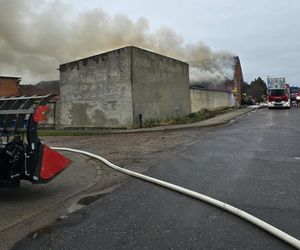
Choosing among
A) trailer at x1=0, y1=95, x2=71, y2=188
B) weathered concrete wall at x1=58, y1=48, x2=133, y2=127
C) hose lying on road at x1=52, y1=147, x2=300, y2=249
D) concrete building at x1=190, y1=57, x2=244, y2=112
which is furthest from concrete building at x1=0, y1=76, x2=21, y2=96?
trailer at x1=0, y1=95, x2=71, y2=188

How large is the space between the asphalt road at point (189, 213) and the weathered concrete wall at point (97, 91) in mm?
13320

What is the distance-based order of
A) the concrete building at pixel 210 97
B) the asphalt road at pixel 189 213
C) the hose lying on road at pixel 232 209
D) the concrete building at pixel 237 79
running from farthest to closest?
the concrete building at pixel 237 79 → the concrete building at pixel 210 97 → the asphalt road at pixel 189 213 → the hose lying on road at pixel 232 209

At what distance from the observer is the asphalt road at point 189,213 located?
4086mm

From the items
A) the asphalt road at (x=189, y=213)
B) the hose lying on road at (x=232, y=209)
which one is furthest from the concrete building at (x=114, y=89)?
the hose lying on road at (x=232, y=209)

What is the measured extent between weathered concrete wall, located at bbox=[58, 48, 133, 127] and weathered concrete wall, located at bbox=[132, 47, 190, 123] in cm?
56

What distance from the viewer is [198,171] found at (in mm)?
7879

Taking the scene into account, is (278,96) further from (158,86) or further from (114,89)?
Answer: (114,89)

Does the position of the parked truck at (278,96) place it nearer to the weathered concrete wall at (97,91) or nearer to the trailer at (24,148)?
the weathered concrete wall at (97,91)

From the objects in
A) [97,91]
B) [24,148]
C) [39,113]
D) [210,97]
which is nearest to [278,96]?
[210,97]

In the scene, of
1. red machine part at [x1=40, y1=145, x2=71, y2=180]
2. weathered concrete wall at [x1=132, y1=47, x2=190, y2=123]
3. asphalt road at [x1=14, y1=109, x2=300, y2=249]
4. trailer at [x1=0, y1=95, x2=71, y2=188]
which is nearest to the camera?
asphalt road at [x1=14, y1=109, x2=300, y2=249]

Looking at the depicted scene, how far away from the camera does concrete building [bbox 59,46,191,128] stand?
70.4 ft

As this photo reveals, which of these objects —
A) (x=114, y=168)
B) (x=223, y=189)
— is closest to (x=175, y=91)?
(x=114, y=168)

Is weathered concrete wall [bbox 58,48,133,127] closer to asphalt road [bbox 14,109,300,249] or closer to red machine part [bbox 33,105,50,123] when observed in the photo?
asphalt road [bbox 14,109,300,249]

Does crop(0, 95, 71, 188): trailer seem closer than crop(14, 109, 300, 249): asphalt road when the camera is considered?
No
